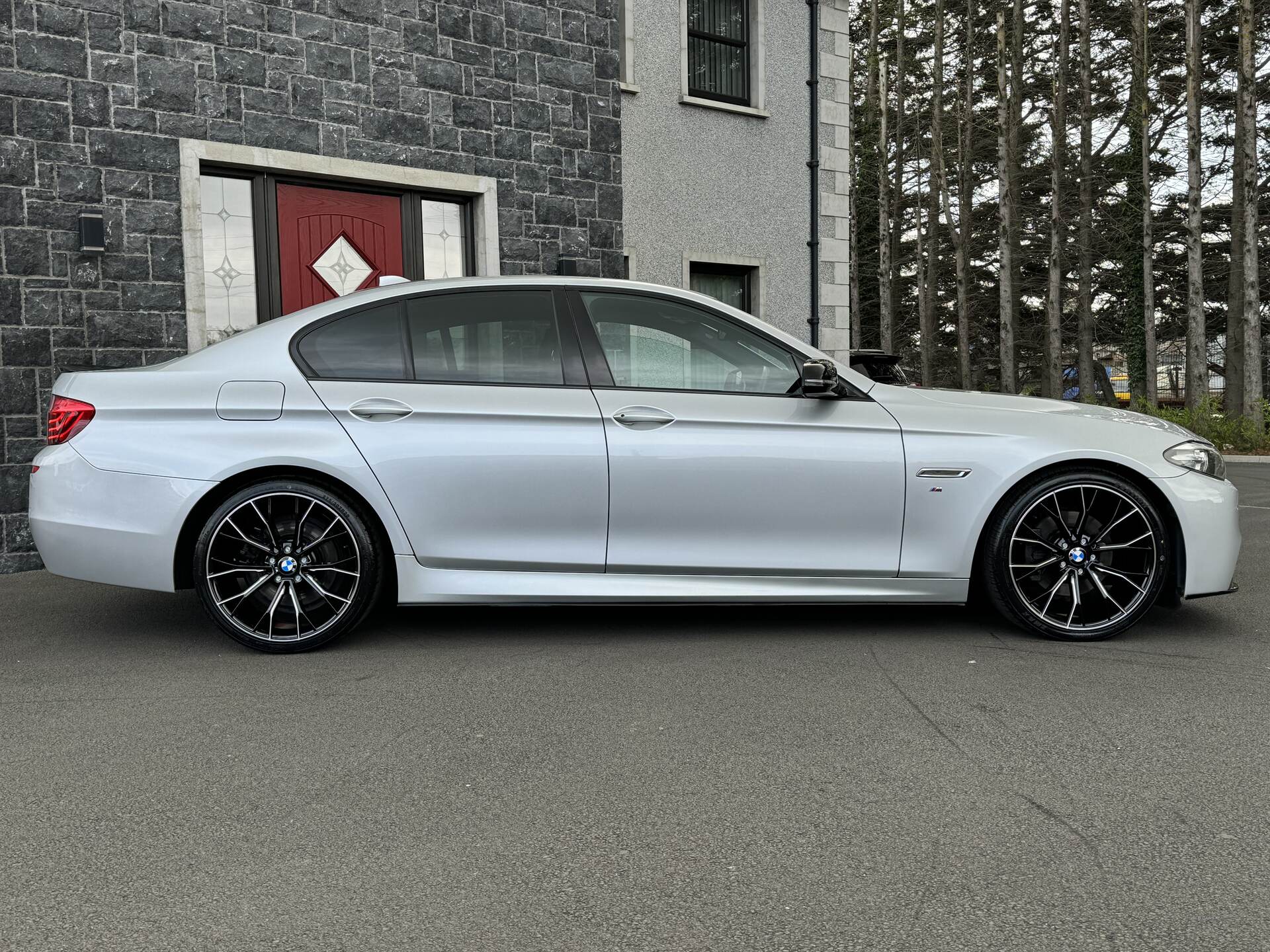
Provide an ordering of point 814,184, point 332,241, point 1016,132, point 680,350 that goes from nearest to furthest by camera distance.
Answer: point 680,350 → point 332,241 → point 814,184 → point 1016,132

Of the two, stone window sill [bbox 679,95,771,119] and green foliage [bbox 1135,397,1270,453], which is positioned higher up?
stone window sill [bbox 679,95,771,119]

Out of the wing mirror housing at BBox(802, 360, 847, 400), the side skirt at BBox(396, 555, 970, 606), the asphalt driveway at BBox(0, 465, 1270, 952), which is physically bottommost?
the asphalt driveway at BBox(0, 465, 1270, 952)

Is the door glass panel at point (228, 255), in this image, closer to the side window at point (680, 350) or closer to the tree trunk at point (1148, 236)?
the side window at point (680, 350)

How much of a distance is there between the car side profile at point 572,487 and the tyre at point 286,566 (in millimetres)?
10

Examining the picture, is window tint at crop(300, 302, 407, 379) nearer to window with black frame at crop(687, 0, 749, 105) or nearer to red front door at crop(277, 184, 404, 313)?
red front door at crop(277, 184, 404, 313)

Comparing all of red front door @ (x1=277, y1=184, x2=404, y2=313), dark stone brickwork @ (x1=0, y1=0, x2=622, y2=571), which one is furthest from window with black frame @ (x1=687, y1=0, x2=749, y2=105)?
red front door @ (x1=277, y1=184, x2=404, y2=313)

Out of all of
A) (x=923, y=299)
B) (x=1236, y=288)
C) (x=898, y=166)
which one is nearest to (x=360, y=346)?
(x=1236, y=288)

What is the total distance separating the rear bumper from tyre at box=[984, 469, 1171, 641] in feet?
11.2

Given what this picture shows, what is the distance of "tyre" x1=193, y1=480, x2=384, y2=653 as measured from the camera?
4.90 metres

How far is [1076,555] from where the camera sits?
5074mm

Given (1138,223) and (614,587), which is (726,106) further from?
(1138,223)

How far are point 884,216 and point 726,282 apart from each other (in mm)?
24738

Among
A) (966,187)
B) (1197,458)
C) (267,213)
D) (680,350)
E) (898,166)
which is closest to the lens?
(1197,458)

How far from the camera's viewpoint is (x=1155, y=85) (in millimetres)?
27719
